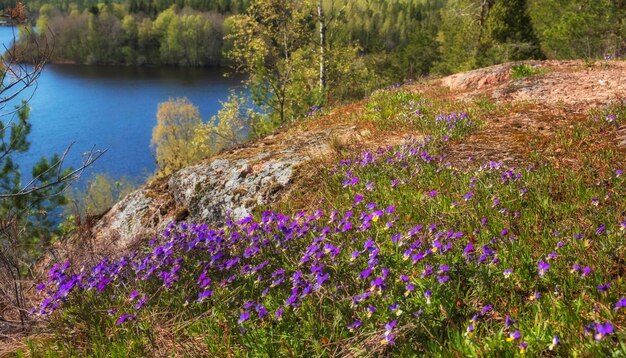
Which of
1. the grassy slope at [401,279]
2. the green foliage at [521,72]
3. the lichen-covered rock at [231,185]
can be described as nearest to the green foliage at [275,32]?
the green foliage at [521,72]

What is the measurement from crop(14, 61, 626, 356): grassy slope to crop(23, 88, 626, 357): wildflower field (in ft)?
0.04

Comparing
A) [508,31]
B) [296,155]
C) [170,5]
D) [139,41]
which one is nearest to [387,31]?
[139,41]

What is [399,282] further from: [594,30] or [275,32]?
[594,30]

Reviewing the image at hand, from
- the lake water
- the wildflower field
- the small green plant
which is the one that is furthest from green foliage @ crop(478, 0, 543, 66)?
the wildflower field

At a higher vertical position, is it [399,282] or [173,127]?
[399,282]

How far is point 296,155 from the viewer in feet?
22.0

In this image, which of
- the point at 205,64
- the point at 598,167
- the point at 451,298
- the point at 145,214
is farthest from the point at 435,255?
the point at 205,64

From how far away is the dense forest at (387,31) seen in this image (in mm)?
25062

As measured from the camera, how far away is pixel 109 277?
387 cm

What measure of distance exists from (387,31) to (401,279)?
134755 millimetres

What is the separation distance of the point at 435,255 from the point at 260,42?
74.7 feet

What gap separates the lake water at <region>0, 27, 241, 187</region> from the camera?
175ft

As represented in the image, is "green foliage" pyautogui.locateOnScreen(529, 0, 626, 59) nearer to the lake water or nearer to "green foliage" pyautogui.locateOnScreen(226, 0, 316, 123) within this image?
"green foliage" pyautogui.locateOnScreen(226, 0, 316, 123)

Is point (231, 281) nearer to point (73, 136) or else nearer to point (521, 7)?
point (521, 7)
